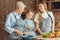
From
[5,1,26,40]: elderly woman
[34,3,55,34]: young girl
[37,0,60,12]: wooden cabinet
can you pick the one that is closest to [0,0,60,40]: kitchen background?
[37,0,60,12]: wooden cabinet

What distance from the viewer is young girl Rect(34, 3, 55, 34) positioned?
4.05m

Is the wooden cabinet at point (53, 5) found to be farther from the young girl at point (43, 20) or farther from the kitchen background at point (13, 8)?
the young girl at point (43, 20)

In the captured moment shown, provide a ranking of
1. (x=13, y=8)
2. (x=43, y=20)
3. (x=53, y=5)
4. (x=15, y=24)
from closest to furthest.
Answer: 1. (x=15, y=24)
2. (x=43, y=20)
3. (x=13, y=8)
4. (x=53, y=5)

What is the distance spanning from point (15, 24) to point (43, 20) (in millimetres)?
543

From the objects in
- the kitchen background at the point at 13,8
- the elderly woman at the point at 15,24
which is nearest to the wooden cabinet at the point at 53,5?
the kitchen background at the point at 13,8

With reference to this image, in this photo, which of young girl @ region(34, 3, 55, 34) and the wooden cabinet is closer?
young girl @ region(34, 3, 55, 34)

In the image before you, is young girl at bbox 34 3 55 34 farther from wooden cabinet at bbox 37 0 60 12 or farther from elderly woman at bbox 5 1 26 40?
wooden cabinet at bbox 37 0 60 12

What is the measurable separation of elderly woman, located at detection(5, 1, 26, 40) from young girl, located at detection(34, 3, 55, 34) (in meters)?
0.33

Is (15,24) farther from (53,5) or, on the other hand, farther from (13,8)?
A: (53,5)

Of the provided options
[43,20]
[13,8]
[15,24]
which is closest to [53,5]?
[13,8]

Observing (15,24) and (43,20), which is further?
(43,20)

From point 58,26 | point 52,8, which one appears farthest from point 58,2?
point 58,26

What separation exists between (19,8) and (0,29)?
53.4 inches

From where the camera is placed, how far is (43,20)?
4172 mm
